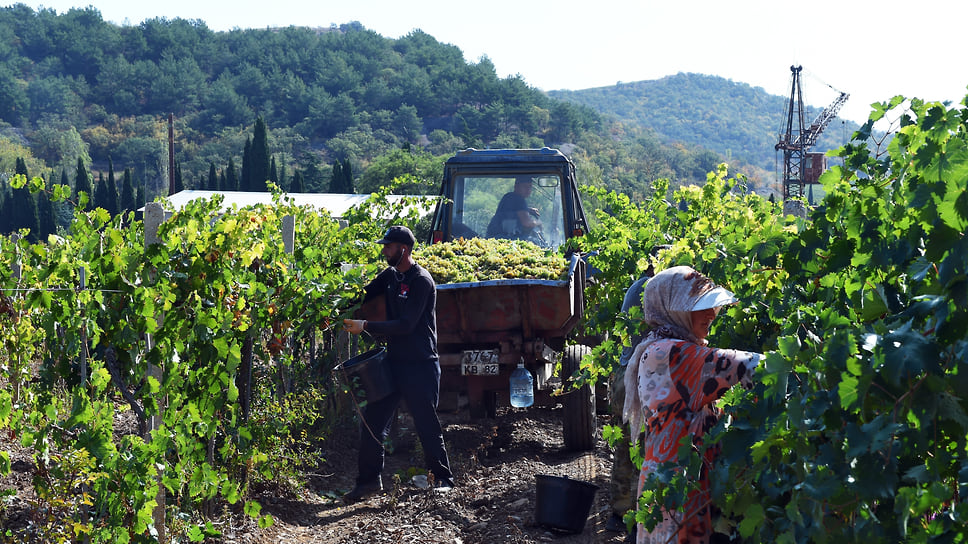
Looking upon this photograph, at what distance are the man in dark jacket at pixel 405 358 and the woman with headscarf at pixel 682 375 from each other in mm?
3117

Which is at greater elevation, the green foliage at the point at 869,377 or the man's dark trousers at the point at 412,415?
the green foliage at the point at 869,377

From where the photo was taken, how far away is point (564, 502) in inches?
220

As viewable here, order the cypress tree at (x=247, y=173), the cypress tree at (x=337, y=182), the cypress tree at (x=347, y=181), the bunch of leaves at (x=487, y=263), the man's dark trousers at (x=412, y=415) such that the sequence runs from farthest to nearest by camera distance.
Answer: the cypress tree at (x=247, y=173), the cypress tree at (x=347, y=181), the cypress tree at (x=337, y=182), the bunch of leaves at (x=487, y=263), the man's dark trousers at (x=412, y=415)

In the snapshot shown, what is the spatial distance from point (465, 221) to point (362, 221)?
122cm

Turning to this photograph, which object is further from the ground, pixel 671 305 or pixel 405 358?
pixel 671 305

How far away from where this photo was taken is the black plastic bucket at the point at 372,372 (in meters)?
6.14

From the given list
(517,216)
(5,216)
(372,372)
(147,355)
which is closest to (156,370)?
(147,355)

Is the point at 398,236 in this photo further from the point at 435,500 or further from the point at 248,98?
the point at 248,98

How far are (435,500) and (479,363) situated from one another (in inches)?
56.5

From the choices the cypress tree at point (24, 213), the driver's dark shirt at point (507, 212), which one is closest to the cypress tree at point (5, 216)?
the cypress tree at point (24, 213)

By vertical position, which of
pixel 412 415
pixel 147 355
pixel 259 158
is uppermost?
pixel 259 158

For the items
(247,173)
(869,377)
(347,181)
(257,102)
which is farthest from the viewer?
(257,102)

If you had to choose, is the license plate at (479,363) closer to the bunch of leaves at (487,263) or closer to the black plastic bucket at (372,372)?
the bunch of leaves at (487,263)

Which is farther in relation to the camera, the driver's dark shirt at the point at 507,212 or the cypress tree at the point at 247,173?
the cypress tree at the point at 247,173
